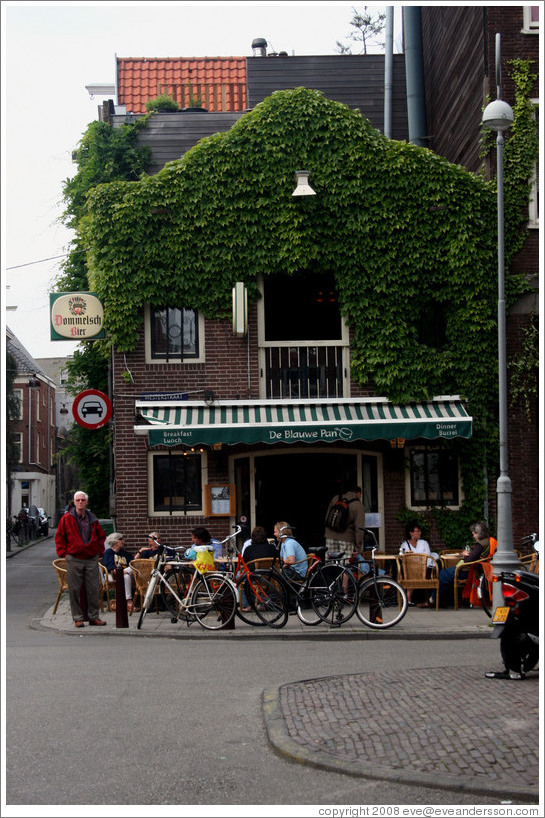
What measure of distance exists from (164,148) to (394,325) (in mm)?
7630

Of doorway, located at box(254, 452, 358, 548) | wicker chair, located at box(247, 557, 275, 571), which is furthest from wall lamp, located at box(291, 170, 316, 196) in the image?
wicker chair, located at box(247, 557, 275, 571)

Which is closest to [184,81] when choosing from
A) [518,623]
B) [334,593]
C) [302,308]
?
[302,308]

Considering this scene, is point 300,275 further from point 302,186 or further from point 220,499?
point 220,499

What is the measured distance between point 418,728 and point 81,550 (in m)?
8.29

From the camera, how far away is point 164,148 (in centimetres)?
2284

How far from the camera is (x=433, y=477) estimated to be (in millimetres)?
18922

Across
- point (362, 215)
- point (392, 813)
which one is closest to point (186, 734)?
point (392, 813)

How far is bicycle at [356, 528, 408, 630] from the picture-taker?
1330cm

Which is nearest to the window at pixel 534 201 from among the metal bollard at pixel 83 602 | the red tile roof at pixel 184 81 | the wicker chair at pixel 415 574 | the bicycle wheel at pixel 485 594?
the wicker chair at pixel 415 574

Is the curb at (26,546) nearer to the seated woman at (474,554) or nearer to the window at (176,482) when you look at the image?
the window at (176,482)

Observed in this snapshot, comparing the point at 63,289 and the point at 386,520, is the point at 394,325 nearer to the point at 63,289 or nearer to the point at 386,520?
the point at 386,520

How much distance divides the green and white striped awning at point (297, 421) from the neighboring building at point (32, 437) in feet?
134

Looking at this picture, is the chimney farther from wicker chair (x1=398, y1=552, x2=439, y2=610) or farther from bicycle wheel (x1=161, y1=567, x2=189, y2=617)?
bicycle wheel (x1=161, y1=567, x2=189, y2=617)

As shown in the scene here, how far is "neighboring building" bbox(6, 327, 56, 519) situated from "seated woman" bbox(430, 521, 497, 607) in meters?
44.7
